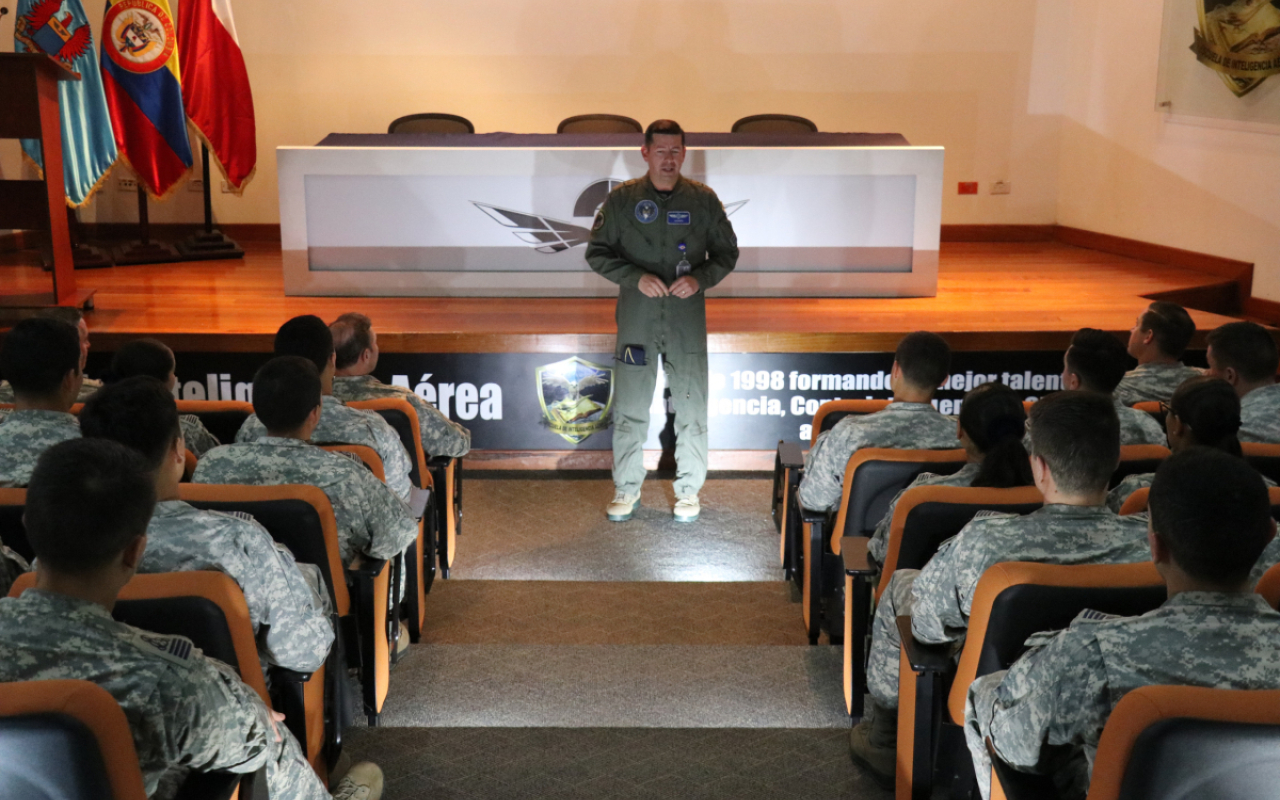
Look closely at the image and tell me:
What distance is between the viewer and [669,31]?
8391 millimetres

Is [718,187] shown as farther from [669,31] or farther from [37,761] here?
[37,761]

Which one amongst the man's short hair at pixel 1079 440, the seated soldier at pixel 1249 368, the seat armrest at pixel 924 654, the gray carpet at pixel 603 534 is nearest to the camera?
the man's short hair at pixel 1079 440

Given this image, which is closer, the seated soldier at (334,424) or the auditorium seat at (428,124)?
the seated soldier at (334,424)

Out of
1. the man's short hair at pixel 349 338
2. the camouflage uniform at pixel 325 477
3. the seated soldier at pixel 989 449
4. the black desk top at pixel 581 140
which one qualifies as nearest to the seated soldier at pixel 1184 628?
the seated soldier at pixel 989 449

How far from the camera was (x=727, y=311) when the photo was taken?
18.0 feet

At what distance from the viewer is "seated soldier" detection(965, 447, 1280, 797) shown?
1.49 meters

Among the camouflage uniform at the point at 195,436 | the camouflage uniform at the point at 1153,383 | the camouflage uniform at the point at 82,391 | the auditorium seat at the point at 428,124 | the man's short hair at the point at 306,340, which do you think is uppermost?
the auditorium seat at the point at 428,124

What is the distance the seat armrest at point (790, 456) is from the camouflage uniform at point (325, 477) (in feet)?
4.61

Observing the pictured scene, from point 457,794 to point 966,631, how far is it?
115 cm

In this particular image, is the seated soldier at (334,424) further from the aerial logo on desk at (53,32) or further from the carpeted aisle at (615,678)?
the aerial logo on desk at (53,32)

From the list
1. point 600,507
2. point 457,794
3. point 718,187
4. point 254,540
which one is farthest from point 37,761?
point 718,187

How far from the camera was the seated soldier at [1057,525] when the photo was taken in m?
1.98

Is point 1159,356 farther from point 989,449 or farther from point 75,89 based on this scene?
point 75,89

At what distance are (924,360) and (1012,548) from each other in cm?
118
